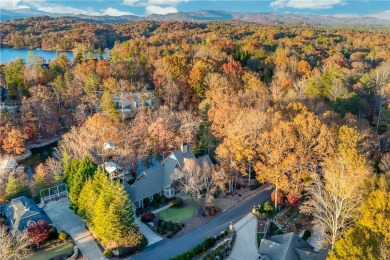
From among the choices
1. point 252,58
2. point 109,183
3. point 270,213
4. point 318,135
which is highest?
point 252,58

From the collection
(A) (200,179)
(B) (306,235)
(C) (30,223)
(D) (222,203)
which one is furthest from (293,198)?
(C) (30,223)

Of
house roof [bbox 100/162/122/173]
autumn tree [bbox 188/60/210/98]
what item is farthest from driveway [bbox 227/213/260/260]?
autumn tree [bbox 188/60/210/98]

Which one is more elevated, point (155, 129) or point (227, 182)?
point (155, 129)

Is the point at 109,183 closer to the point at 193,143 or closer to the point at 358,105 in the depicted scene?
the point at 193,143

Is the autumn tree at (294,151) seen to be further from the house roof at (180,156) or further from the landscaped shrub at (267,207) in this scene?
the house roof at (180,156)

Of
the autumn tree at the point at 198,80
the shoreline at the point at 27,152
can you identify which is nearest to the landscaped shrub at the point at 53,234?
the shoreline at the point at 27,152

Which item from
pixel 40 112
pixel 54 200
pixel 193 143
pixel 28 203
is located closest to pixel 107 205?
pixel 28 203

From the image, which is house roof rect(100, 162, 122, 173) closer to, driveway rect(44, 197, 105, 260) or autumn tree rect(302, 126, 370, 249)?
driveway rect(44, 197, 105, 260)
